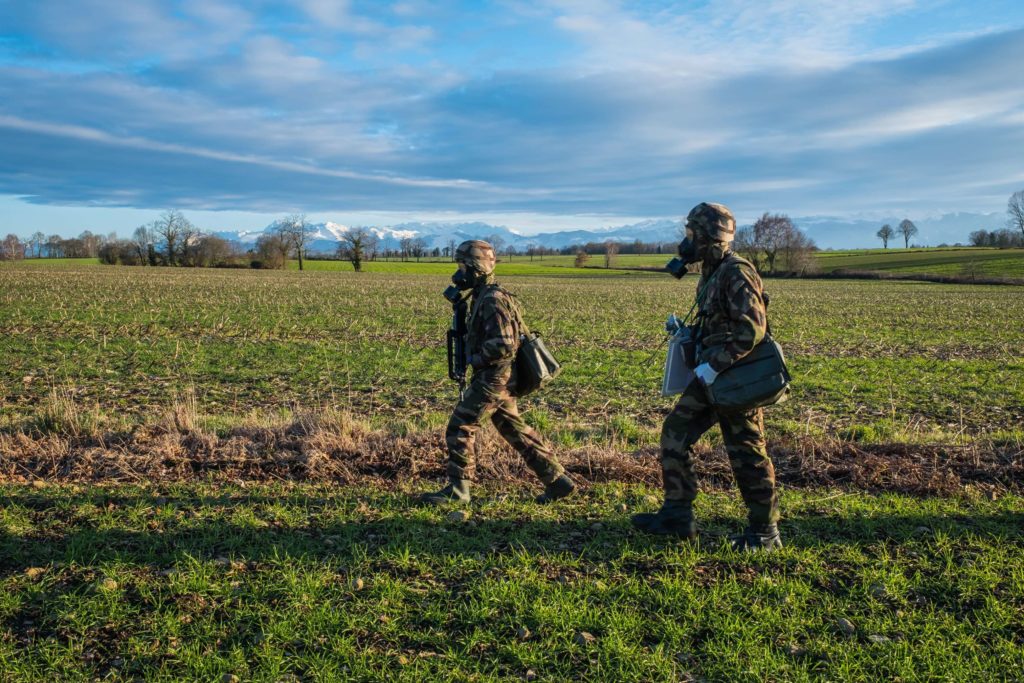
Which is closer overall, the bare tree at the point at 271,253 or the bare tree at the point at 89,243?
the bare tree at the point at 271,253

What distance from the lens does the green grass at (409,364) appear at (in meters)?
11.4

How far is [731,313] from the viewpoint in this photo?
4984 millimetres

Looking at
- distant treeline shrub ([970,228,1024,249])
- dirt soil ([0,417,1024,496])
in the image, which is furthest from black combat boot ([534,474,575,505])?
distant treeline shrub ([970,228,1024,249])

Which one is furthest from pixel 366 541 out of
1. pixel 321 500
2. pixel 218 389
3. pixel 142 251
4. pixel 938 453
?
pixel 142 251

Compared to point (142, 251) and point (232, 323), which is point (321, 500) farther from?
point (142, 251)

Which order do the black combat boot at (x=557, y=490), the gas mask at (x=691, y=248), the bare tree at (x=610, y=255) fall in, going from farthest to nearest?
the bare tree at (x=610, y=255) < the black combat boot at (x=557, y=490) < the gas mask at (x=691, y=248)

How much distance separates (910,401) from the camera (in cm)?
1273

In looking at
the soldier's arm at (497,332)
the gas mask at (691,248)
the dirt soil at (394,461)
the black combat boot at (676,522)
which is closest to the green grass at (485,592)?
the black combat boot at (676,522)

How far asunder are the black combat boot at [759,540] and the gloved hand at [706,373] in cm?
127

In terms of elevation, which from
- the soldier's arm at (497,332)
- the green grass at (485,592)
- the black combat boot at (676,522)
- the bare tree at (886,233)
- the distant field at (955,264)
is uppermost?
the bare tree at (886,233)

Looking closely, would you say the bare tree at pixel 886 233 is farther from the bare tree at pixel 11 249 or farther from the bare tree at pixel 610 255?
the bare tree at pixel 11 249

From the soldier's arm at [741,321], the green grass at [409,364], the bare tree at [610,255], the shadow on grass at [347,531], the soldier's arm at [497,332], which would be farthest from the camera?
the bare tree at [610,255]

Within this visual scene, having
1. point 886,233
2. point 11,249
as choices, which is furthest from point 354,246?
point 886,233

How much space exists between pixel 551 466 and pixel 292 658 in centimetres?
298
